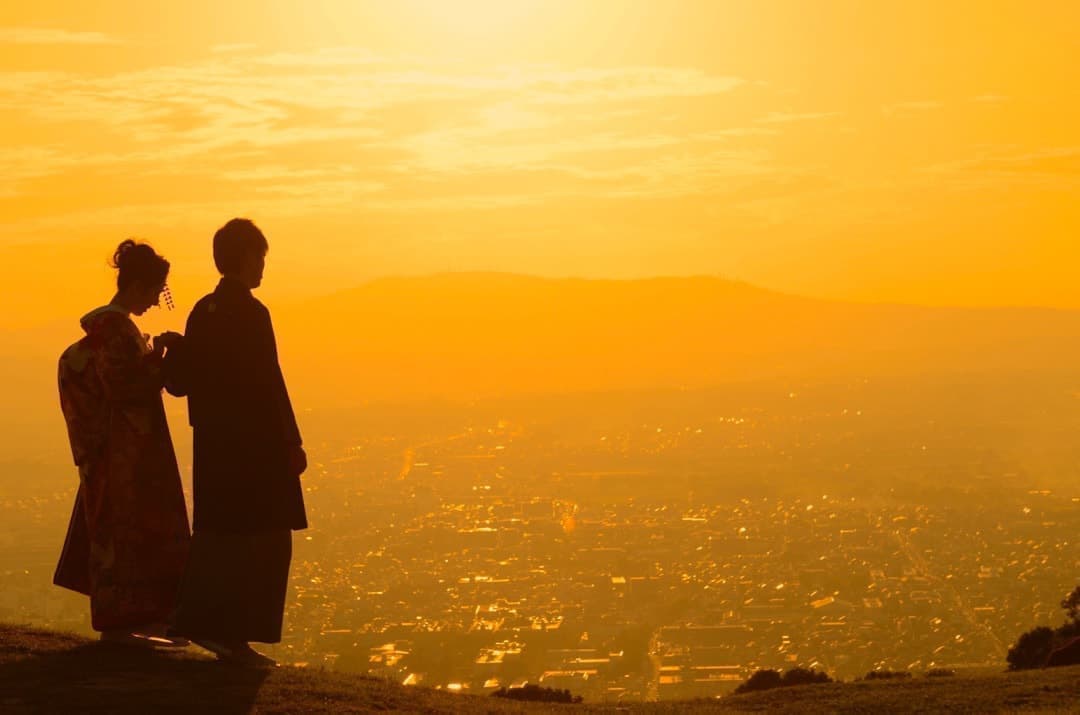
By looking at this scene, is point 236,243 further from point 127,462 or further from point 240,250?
point 127,462

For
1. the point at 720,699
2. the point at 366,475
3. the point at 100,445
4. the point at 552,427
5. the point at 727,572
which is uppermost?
the point at 552,427

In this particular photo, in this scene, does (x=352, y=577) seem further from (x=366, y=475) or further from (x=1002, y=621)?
(x=366, y=475)

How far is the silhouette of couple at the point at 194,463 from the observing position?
33.8ft

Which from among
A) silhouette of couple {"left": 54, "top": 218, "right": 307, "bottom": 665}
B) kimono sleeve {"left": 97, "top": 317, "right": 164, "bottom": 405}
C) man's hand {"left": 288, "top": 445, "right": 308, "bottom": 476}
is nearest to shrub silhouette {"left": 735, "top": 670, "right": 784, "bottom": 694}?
silhouette of couple {"left": 54, "top": 218, "right": 307, "bottom": 665}

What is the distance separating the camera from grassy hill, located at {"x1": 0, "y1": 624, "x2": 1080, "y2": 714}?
9258mm

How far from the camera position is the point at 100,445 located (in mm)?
10742

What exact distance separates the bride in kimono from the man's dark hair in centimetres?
76

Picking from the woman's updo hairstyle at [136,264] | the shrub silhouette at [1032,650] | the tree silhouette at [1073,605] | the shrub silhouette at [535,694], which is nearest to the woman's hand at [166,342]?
the woman's updo hairstyle at [136,264]

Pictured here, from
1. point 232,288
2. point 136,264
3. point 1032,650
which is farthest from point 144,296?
point 1032,650

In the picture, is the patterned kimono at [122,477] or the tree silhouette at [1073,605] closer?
the patterned kimono at [122,477]

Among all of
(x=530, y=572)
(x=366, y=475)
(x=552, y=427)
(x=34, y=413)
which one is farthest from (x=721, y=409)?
(x=530, y=572)

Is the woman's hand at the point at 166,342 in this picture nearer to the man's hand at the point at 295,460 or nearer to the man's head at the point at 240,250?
the man's head at the point at 240,250

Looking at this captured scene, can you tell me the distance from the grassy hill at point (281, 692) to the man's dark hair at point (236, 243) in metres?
3.03

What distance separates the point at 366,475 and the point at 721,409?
65853 mm
